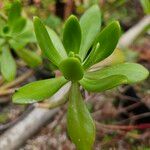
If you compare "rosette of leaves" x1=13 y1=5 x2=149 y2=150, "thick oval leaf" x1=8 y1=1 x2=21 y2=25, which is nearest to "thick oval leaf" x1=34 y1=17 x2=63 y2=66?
"rosette of leaves" x1=13 y1=5 x2=149 y2=150

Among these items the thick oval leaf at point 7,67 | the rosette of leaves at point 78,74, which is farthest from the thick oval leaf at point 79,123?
the thick oval leaf at point 7,67

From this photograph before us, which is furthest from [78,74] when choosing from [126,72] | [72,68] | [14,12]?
[14,12]

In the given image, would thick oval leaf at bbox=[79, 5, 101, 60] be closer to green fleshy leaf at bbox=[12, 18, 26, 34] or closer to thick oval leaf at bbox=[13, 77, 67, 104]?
thick oval leaf at bbox=[13, 77, 67, 104]

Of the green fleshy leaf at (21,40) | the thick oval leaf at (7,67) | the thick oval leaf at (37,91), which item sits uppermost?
the thick oval leaf at (37,91)

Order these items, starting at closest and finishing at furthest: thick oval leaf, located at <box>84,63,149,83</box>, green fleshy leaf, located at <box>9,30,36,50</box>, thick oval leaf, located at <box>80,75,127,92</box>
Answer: thick oval leaf, located at <box>80,75,127,92</box> < thick oval leaf, located at <box>84,63,149,83</box> < green fleshy leaf, located at <box>9,30,36,50</box>

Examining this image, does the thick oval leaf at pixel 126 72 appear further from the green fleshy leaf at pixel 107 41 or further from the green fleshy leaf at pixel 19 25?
the green fleshy leaf at pixel 19 25

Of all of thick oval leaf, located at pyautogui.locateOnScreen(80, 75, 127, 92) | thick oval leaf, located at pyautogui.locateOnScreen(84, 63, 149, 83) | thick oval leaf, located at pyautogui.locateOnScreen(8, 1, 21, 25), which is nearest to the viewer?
thick oval leaf, located at pyautogui.locateOnScreen(80, 75, 127, 92)

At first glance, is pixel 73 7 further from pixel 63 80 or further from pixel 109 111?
pixel 63 80
